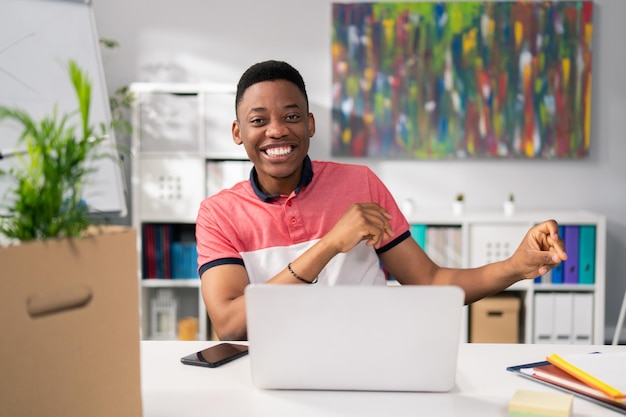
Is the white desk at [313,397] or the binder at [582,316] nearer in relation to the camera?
the white desk at [313,397]

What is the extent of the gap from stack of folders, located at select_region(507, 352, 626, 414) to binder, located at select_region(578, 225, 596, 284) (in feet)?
8.20

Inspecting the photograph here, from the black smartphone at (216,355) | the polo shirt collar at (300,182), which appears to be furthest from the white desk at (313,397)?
the polo shirt collar at (300,182)

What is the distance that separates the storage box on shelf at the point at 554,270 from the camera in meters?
3.52

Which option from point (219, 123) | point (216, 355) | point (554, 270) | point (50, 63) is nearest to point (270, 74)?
point (50, 63)

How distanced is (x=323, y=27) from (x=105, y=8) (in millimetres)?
1277

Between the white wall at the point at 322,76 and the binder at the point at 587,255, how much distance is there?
403 mm

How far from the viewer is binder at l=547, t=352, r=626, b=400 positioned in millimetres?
986

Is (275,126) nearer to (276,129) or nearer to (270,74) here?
(276,129)

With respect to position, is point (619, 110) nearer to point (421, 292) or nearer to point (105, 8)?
point (105, 8)

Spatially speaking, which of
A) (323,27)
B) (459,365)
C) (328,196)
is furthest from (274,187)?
(323,27)

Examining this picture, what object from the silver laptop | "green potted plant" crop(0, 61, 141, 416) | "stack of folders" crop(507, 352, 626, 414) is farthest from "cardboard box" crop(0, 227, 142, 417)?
"stack of folders" crop(507, 352, 626, 414)

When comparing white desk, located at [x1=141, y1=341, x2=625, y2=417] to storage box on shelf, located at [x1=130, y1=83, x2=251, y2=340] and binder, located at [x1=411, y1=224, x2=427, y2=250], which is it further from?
storage box on shelf, located at [x1=130, y1=83, x2=251, y2=340]

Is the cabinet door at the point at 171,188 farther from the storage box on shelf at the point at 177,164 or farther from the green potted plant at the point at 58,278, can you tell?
the green potted plant at the point at 58,278

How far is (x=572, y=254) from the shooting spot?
353 cm
